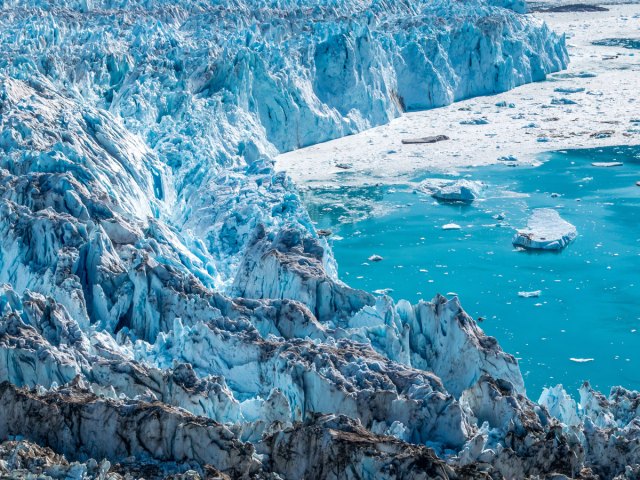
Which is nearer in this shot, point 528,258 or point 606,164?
point 528,258

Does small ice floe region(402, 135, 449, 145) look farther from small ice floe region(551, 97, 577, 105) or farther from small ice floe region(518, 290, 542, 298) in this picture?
small ice floe region(518, 290, 542, 298)

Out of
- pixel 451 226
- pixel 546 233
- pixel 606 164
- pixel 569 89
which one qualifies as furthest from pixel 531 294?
pixel 569 89

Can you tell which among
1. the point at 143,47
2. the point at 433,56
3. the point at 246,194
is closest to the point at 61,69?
the point at 143,47

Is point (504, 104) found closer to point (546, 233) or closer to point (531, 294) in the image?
point (546, 233)

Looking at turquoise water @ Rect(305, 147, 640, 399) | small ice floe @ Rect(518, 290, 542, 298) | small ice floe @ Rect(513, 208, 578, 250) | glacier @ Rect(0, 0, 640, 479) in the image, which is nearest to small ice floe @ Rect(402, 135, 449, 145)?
glacier @ Rect(0, 0, 640, 479)

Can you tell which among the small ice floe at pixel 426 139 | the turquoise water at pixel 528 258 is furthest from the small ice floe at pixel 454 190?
the small ice floe at pixel 426 139

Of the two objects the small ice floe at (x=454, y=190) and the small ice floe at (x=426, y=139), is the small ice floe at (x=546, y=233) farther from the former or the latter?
the small ice floe at (x=426, y=139)
